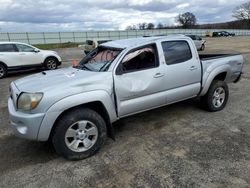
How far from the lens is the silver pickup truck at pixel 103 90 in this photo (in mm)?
3508

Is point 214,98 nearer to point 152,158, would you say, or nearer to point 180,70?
point 180,70

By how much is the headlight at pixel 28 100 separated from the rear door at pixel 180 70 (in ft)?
7.18

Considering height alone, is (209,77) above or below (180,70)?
below

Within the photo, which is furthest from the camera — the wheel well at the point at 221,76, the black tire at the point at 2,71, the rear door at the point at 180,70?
the black tire at the point at 2,71

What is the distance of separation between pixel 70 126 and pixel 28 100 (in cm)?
68

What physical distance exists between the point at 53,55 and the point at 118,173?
10945 mm

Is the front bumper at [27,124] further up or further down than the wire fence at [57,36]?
further up

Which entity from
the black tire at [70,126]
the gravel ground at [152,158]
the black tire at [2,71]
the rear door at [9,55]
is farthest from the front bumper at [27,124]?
the rear door at [9,55]

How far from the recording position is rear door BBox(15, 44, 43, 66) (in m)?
12.0

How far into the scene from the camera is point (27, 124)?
11.3ft

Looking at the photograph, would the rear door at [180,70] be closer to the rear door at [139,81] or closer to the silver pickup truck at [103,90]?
the silver pickup truck at [103,90]

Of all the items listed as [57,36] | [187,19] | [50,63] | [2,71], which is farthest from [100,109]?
[187,19]

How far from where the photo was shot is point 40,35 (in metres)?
41.5

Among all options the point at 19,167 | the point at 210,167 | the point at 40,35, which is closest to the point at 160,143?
the point at 210,167
